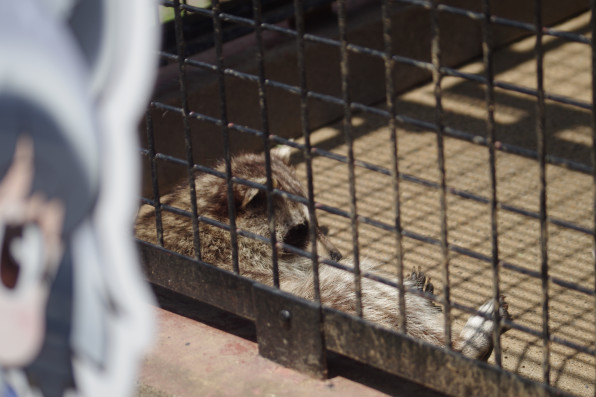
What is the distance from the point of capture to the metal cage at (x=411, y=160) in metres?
3.40

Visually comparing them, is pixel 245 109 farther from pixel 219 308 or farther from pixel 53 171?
Answer: pixel 53 171

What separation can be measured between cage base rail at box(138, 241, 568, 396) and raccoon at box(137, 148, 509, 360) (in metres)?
0.61

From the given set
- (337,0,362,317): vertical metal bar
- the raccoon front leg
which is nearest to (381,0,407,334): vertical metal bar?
(337,0,362,317): vertical metal bar

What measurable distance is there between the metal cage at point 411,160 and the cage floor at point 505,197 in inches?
0.5

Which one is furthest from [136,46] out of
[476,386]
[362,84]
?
[362,84]

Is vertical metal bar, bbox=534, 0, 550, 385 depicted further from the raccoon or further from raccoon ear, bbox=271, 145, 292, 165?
raccoon ear, bbox=271, 145, 292, 165

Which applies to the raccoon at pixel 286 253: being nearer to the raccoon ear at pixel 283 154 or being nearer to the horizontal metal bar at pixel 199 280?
the raccoon ear at pixel 283 154

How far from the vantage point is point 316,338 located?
391 cm

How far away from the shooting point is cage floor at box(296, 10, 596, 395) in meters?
4.87

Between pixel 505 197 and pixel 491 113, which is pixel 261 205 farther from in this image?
pixel 491 113

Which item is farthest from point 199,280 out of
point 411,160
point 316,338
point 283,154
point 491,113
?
point 411,160

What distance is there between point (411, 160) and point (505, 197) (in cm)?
81

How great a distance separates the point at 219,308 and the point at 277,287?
1.99ft

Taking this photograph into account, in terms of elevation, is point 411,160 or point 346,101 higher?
point 346,101
